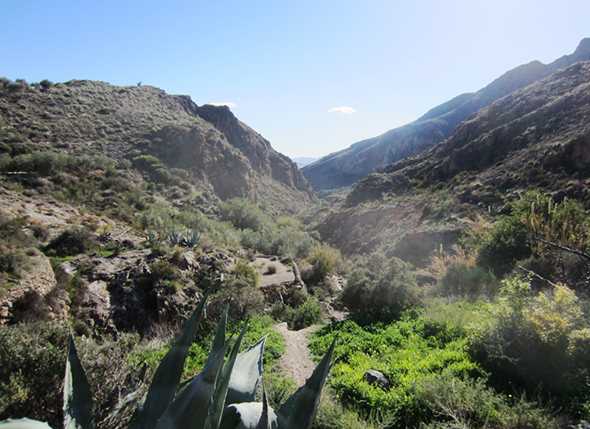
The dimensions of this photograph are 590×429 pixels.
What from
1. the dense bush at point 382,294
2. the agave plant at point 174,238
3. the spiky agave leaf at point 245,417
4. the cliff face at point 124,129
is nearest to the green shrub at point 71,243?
the agave plant at point 174,238

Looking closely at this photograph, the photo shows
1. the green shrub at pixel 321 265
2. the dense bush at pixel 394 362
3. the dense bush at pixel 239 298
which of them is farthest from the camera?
the green shrub at pixel 321 265

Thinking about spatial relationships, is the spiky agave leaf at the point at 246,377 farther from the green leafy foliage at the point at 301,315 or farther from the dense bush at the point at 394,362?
the green leafy foliage at the point at 301,315

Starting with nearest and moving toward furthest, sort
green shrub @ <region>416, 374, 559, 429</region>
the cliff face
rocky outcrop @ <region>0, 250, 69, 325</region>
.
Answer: green shrub @ <region>416, 374, 559, 429</region>
rocky outcrop @ <region>0, 250, 69, 325</region>
the cliff face

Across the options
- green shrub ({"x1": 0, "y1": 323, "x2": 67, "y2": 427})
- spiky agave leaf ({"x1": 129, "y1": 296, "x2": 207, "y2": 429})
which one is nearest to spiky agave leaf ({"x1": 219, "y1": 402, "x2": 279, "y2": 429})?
spiky agave leaf ({"x1": 129, "y1": 296, "x2": 207, "y2": 429})

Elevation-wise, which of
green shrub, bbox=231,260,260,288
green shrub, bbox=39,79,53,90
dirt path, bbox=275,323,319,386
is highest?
green shrub, bbox=39,79,53,90

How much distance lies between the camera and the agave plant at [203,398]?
1505 mm

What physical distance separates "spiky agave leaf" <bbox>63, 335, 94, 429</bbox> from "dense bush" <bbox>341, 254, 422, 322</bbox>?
746cm

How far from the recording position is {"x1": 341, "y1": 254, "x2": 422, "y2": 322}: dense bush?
359 inches

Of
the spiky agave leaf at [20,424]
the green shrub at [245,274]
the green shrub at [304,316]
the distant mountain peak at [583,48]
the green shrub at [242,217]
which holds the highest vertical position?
the distant mountain peak at [583,48]

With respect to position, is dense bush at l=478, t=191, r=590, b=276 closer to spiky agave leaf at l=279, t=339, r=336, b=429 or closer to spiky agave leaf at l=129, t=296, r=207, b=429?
spiky agave leaf at l=279, t=339, r=336, b=429

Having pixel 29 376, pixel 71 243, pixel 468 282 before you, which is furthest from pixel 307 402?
pixel 71 243

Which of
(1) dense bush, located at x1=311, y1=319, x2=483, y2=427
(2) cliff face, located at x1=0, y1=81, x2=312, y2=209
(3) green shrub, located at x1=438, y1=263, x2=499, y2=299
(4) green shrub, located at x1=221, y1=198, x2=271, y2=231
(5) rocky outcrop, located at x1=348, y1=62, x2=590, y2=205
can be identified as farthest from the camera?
(4) green shrub, located at x1=221, y1=198, x2=271, y2=231

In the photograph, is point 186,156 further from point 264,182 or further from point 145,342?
point 145,342

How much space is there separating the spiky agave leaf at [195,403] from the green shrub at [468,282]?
9027mm
